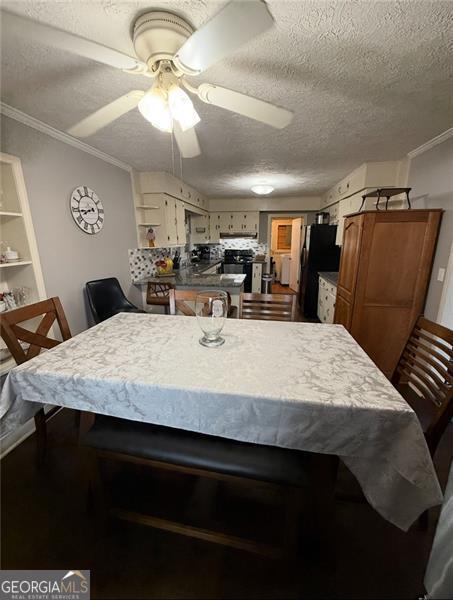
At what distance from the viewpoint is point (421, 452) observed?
2.66 feet

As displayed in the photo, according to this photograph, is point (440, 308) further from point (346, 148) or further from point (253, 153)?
point (253, 153)

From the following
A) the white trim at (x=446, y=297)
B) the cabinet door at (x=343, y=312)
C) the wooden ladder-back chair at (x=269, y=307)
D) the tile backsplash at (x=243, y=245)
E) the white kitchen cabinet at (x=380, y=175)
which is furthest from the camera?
the tile backsplash at (x=243, y=245)

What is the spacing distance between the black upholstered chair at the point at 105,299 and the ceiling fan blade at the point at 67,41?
1831 millimetres

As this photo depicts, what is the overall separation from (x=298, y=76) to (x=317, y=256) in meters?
3.07

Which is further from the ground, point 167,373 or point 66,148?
point 66,148

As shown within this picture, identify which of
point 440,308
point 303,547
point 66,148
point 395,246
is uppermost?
point 66,148

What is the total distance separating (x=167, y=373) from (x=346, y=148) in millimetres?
2623

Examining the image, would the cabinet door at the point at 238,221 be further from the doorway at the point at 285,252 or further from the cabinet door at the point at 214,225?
the doorway at the point at 285,252

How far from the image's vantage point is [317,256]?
13.5ft

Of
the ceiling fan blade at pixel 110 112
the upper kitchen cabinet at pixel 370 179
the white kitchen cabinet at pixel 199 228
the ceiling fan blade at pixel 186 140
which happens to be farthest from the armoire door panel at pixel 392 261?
the white kitchen cabinet at pixel 199 228

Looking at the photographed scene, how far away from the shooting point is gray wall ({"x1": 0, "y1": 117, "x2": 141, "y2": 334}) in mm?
1887

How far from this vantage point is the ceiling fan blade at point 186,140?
1.34m

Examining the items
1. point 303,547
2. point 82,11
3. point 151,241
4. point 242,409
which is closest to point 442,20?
point 82,11

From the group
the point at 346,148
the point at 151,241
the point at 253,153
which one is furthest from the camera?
A: the point at 151,241
